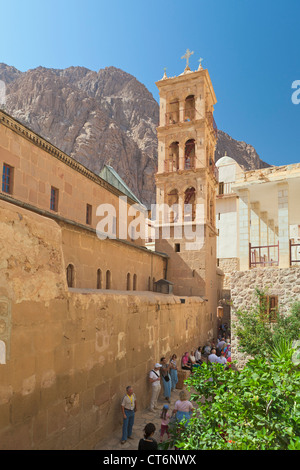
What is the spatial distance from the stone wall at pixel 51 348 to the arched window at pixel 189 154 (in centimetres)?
1404

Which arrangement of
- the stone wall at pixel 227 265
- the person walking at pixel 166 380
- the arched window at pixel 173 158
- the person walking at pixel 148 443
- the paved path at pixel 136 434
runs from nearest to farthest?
the person walking at pixel 148 443, the paved path at pixel 136 434, the person walking at pixel 166 380, the arched window at pixel 173 158, the stone wall at pixel 227 265

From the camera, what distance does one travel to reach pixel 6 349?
4.19 m

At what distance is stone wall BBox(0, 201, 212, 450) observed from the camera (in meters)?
4.32

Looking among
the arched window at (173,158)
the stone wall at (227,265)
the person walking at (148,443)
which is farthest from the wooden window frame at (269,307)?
the stone wall at (227,265)

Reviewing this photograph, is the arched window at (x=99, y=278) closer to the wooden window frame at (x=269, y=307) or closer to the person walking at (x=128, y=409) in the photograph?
the person walking at (x=128, y=409)

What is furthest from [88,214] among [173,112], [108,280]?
[173,112]

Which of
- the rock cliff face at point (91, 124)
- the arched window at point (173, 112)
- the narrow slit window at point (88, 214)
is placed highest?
the rock cliff face at point (91, 124)

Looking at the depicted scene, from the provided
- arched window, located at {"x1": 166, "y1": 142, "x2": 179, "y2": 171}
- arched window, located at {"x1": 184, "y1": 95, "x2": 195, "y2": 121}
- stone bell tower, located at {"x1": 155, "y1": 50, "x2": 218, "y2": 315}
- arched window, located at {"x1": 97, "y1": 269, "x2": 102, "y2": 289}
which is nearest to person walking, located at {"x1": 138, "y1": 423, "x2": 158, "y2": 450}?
arched window, located at {"x1": 97, "y1": 269, "x2": 102, "y2": 289}

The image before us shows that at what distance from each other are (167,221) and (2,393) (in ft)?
53.2

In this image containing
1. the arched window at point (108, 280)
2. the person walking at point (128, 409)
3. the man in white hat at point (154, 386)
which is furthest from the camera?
the arched window at point (108, 280)

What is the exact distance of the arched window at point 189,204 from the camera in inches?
781

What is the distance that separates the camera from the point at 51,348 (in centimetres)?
510

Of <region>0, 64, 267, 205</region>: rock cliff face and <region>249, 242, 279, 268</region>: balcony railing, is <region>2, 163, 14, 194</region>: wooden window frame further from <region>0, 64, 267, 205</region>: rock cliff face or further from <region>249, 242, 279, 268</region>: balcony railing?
<region>0, 64, 267, 205</region>: rock cliff face
